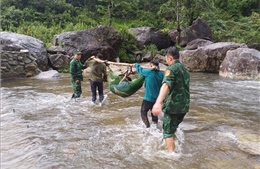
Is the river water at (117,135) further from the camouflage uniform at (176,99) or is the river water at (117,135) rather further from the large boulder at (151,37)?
the large boulder at (151,37)

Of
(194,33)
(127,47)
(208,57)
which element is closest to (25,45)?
(127,47)

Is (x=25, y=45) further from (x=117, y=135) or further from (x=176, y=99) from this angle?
(x=176, y=99)

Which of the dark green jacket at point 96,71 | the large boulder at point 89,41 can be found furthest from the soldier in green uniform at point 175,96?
the large boulder at point 89,41

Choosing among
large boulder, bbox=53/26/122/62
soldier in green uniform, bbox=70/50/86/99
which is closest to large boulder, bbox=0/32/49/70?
large boulder, bbox=53/26/122/62

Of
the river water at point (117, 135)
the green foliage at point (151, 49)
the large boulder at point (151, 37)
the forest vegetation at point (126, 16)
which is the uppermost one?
the forest vegetation at point (126, 16)

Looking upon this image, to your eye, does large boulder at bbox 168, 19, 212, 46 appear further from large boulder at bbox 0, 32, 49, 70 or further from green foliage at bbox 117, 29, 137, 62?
large boulder at bbox 0, 32, 49, 70

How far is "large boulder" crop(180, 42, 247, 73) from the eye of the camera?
46.1ft

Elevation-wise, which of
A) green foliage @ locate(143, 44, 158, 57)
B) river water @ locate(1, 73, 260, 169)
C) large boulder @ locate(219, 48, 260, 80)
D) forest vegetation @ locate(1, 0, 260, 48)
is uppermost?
forest vegetation @ locate(1, 0, 260, 48)

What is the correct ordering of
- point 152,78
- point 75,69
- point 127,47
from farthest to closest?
point 127,47, point 75,69, point 152,78

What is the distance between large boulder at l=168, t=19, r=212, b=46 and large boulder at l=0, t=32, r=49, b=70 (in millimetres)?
10077

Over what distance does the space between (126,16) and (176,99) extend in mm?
24983

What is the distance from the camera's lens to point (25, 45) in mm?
12461

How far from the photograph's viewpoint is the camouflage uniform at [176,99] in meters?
3.72

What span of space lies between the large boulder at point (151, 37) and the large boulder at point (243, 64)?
23.6ft
